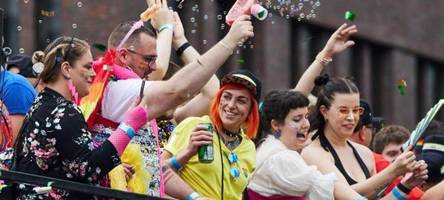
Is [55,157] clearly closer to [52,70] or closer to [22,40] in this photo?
[52,70]

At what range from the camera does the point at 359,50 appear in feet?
96.0

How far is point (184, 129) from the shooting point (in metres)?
9.19

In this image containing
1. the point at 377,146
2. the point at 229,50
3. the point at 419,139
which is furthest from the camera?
the point at 377,146

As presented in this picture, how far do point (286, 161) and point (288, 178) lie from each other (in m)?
0.11

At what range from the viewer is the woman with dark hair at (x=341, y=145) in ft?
32.4

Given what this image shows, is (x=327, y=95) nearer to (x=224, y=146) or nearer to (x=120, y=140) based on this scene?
(x=224, y=146)

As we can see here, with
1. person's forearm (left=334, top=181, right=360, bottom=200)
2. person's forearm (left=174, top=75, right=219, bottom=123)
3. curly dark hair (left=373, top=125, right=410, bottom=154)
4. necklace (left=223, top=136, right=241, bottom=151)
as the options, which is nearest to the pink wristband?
necklace (left=223, top=136, right=241, bottom=151)

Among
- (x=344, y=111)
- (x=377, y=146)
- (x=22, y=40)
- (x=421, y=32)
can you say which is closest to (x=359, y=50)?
(x=421, y=32)

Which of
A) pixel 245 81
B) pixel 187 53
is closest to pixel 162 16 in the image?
pixel 187 53

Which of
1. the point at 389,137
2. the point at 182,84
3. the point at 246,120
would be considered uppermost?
the point at 182,84

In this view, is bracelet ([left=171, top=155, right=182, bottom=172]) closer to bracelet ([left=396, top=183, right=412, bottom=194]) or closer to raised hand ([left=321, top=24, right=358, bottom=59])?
bracelet ([left=396, top=183, right=412, bottom=194])

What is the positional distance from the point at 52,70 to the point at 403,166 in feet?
8.51

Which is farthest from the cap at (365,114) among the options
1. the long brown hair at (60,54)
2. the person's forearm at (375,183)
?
the long brown hair at (60,54)

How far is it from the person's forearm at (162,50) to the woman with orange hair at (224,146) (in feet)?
1.38
